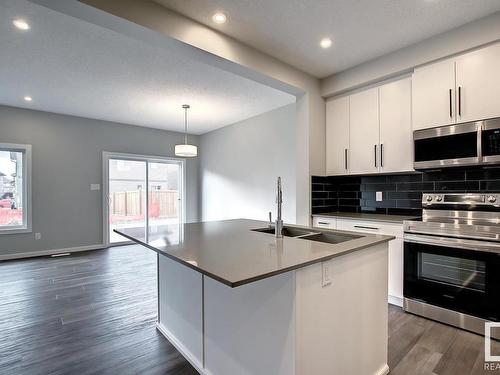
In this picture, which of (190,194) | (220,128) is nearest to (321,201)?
(220,128)

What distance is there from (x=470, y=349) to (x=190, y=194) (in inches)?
231

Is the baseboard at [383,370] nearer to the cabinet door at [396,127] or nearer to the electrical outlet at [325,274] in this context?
the electrical outlet at [325,274]

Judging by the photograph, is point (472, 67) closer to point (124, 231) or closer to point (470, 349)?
point (470, 349)

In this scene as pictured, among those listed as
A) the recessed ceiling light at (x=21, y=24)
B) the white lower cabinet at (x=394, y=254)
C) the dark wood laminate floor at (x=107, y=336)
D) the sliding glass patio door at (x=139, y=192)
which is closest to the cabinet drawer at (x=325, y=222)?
the white lower cabinet at (x=394, y=254)

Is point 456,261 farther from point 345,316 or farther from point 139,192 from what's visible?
point 139,192

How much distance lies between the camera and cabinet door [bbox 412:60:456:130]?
98.5 inches

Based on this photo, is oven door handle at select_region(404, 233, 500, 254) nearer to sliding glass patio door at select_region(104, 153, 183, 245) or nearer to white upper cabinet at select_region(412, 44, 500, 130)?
white upper cabinet at select_region(412, 44, 500, 130)

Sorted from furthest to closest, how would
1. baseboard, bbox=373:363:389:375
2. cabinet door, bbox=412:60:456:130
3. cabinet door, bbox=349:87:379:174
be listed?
1. cabinet door, bbox=349:87:379:174
2. cabinet door, bbox=412:60:456:130
3. baseboard, bbox=373:363:389:375

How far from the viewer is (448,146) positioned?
2514 mm

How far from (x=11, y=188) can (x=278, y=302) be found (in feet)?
18.5

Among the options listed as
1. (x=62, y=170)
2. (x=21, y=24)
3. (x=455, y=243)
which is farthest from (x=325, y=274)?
(x=62, y=170)

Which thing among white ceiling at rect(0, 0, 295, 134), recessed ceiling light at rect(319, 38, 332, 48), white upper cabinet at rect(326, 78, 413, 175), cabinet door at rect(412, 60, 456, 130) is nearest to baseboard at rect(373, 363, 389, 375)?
white upper cabinet at rect(326, 78, 413, 175)

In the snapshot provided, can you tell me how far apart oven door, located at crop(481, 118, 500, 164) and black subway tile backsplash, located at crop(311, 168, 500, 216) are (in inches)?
15.3

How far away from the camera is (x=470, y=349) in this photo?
201cm
